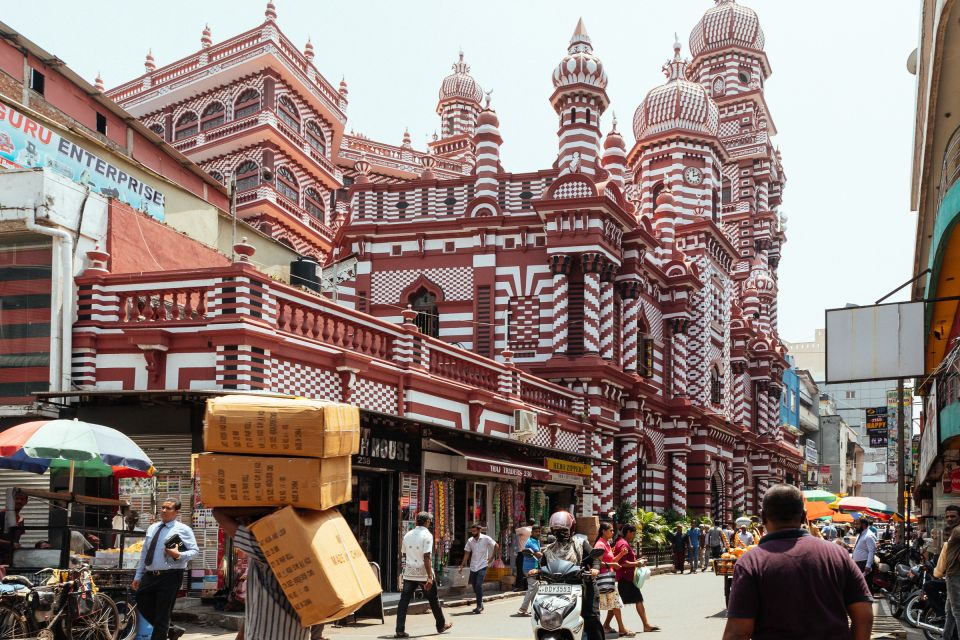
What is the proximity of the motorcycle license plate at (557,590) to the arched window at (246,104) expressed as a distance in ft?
113

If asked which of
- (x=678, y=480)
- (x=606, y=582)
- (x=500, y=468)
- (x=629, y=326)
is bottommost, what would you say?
(x=678, y=480)

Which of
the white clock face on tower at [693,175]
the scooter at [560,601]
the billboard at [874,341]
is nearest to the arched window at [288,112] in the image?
the white clock face on tower at [693,175]

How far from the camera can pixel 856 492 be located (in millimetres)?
100938

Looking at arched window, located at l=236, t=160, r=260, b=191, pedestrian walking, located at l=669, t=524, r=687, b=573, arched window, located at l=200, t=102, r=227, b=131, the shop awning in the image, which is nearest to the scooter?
the shop awning

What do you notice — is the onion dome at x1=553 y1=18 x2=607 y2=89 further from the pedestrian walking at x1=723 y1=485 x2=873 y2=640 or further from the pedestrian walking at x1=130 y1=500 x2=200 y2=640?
the pedestrian walking at x1=723 y1=485 x2=873 y2=640

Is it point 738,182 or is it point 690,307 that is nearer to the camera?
point 690,307

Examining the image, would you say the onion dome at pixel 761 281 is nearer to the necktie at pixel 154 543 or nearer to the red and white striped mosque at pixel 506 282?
the red and white striped mosque at pixel 506 282

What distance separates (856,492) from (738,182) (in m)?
47.1

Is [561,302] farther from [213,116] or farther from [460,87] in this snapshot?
[460,87]

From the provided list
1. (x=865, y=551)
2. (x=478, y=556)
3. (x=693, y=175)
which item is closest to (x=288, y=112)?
(x=693, y=175)

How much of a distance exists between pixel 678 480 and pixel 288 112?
20.4m

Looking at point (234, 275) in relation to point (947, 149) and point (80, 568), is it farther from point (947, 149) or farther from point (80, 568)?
point (947, 149)

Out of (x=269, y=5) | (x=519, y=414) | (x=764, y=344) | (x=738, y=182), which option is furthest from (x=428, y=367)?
(x=738, y=182)

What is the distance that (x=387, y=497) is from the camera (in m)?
19.8
